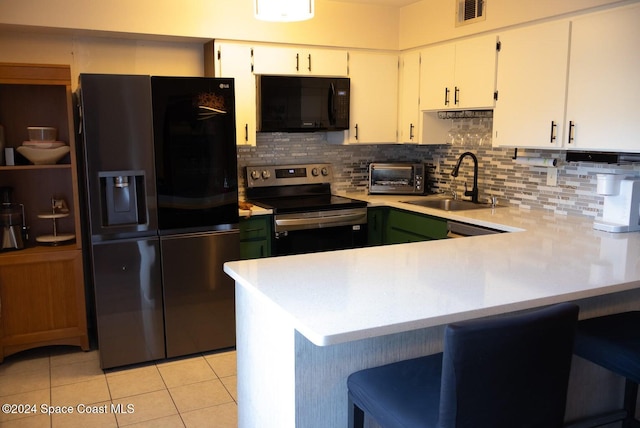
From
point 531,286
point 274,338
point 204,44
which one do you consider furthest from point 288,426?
point 204,44

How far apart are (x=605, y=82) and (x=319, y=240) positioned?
2.07 metres

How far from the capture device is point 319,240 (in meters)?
3.96

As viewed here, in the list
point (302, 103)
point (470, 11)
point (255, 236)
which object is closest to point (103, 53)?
point (302, 103)

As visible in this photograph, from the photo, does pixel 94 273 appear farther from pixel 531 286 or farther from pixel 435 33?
pixel 435 33

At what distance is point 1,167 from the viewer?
3301 mm

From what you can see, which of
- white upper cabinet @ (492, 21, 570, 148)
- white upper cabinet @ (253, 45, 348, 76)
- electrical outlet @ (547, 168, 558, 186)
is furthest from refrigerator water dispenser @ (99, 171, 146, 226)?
electrical outlet @ (547, 168, 558, 186)

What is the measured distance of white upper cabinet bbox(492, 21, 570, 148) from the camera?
308cm

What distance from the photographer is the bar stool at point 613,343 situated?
1.85m

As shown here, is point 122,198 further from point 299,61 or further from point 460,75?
point 460,75

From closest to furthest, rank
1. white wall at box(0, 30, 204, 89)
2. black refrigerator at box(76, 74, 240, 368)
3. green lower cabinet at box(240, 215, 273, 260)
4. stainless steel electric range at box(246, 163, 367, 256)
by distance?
black refrigerator at box(76, 74, 240, 368)
white wall at box(0, 30, 204, 89)
green lower cabinet at box(240, 215, 273, 260)
stainless steel electric range at box(246, 163, 367, 256)

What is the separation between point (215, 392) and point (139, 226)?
1.08m

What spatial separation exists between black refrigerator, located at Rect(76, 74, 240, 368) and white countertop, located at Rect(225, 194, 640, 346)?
1263 mm

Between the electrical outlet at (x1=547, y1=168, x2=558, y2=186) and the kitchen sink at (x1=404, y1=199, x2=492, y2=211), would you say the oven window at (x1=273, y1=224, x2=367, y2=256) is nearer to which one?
the kitchen sink at (x1=404, y1=199, x2=492, y2=211)

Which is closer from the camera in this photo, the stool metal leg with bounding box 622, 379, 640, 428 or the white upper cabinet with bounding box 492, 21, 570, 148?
the stool metal leg with bounding box 622, 379, 640, 428
